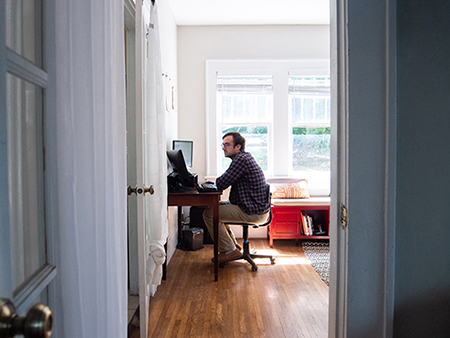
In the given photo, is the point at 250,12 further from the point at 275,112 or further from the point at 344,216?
the point at 344,216

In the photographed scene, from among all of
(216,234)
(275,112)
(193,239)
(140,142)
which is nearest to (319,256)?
(216,234)

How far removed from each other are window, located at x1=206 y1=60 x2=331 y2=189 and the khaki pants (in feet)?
4.30

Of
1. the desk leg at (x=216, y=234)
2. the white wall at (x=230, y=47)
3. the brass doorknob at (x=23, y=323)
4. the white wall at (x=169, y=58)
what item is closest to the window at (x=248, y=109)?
the white wall at (x=230, y=47)

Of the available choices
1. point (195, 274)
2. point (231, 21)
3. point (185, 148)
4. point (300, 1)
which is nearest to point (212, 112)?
point (185, 148)

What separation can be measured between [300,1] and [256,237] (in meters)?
3.10

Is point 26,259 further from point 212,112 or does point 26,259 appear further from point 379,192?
point 212,112

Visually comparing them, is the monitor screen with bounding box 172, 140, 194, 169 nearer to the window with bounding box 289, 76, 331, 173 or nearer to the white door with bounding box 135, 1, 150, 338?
the window with bounding box 289, 76, 331, 173

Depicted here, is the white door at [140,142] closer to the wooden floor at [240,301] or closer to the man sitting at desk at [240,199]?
the wooden floor at [240,301]

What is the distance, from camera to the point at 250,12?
407 cm

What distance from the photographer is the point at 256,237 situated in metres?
4.43

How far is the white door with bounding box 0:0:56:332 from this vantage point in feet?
2.42

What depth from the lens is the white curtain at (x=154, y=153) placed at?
2102mm

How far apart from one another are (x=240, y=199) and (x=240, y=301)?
3.32ft

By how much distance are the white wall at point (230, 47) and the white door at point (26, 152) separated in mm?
3665
